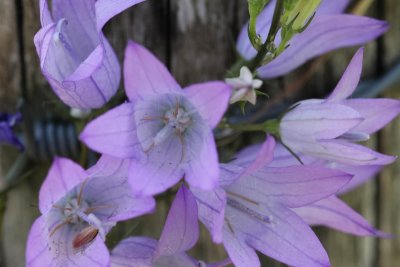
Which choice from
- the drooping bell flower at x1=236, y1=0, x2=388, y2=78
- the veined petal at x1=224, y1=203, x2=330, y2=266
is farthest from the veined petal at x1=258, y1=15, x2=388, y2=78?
the veined petal at x1=224, y1=203, x2=330, y2=266

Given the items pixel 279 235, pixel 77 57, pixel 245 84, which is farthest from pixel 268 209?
pixel 77 57

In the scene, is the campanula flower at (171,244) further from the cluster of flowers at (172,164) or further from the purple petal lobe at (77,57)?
the purple petal lobe at (77,57)

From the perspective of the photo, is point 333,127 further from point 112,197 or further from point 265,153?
point 112,197

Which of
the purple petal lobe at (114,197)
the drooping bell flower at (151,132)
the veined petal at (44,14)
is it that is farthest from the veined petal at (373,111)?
the veined petal at (44,14)

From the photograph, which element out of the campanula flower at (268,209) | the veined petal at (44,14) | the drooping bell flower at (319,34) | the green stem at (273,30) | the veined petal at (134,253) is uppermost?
the veined petal at (44,14)

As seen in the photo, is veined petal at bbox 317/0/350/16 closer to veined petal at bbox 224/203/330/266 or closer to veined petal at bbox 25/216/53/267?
veined petal at bbox 224/203/330/266

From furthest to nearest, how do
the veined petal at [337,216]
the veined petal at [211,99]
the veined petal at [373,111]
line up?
the veined petal at [337,216] < the veined petal at [373,111] < the veined petal at [211,99]

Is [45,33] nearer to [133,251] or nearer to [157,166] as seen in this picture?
[157,166]
